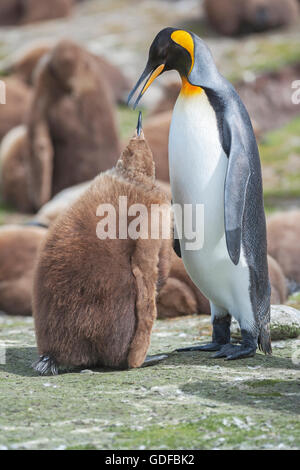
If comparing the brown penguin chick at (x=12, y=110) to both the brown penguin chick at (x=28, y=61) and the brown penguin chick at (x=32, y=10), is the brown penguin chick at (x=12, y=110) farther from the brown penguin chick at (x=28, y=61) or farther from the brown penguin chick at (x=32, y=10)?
the brown penguin chick at (x=32, y=10)

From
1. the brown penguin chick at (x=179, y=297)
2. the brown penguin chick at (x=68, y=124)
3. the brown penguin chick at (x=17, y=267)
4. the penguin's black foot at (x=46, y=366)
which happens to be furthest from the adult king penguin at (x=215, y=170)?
the brown penguin chick at (x=68, y=124)

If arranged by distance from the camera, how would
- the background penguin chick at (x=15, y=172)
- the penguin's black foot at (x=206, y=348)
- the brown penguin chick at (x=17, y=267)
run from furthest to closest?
1. the background penguin chick at (x=15, y=172)
2. the brown penguin chick at (x=17, y=267)
3. the penguin's black foot at (x=206, y=348)

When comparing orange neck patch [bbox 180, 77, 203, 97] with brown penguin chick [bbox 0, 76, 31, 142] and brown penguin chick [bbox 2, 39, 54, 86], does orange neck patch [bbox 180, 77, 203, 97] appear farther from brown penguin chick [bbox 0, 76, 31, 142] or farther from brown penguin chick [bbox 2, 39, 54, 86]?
brown penguin chick [bbox 2, 39, 54, 86]

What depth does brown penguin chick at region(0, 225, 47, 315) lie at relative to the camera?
693 cm

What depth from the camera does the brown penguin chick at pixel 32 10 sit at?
1972 centimetres

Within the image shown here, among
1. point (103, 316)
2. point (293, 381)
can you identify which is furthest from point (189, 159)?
point (293, 381)

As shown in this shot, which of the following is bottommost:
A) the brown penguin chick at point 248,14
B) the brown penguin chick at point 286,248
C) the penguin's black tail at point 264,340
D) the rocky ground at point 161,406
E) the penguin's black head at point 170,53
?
the rocky ground at point 161,406

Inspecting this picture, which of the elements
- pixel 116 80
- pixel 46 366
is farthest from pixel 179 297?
pixel 116 80

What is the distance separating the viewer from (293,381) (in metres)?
3.79

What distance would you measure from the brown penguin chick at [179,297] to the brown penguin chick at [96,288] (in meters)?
1.93

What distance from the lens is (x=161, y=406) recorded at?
343 centimetres

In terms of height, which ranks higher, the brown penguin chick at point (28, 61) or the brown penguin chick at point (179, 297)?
the brown penguin chick at point (28, 61)

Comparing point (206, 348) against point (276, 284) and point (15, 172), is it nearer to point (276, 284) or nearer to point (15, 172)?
point (276, 284)

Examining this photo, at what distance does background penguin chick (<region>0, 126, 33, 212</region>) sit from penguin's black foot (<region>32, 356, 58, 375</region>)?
7.09m
